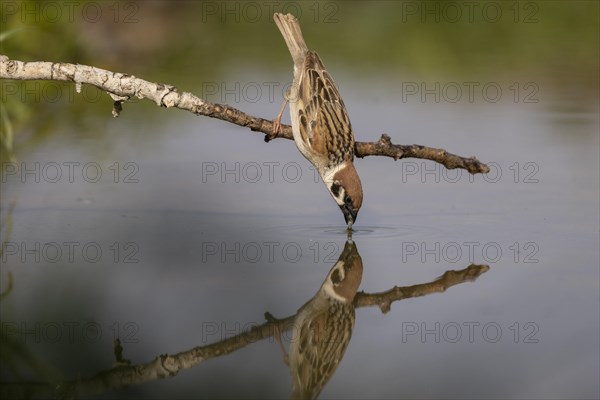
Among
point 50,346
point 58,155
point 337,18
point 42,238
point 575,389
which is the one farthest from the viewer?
point 337,18

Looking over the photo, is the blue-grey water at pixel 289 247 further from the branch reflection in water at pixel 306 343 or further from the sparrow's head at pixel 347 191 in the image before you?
the sparrow's head at pixel 347 191

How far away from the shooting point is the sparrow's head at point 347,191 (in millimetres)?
7477

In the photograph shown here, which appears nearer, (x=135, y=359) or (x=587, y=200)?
(x=135, y=359)

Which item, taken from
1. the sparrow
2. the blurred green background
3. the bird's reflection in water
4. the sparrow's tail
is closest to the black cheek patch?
the sparrow

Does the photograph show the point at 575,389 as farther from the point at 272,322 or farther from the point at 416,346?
the point at 272,322

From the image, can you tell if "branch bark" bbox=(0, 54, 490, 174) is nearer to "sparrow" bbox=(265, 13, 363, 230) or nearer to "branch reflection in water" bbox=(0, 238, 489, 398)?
"sparrow" bbox=(265, 13, 363, 230)

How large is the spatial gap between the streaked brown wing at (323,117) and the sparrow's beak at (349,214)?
1.72ft

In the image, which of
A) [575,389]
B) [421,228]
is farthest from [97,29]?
[575,389]

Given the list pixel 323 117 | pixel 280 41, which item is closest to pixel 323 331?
pixel 323 117

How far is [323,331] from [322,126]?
9.66 feet

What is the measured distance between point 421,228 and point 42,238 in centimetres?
268

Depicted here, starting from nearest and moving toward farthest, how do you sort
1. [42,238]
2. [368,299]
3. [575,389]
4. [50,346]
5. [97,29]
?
1. [575,389]
2. [50,346]
3. [368,299]
4. [42,238]
5. [97,29]

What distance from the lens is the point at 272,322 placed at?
5.66 m

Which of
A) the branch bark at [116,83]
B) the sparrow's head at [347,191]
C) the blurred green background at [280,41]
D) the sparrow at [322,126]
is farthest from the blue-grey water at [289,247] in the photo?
the branch bark at [116,83]
